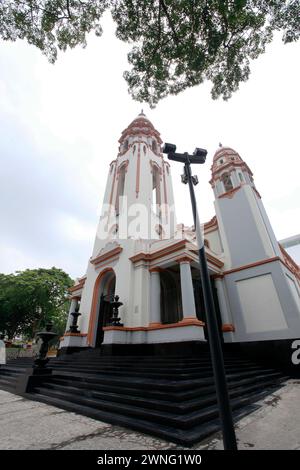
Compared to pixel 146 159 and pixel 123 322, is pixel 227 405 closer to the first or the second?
pixel 123 322

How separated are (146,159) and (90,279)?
1012cm

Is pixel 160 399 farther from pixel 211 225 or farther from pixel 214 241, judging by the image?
pixel 211 225

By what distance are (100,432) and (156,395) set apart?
1282mm

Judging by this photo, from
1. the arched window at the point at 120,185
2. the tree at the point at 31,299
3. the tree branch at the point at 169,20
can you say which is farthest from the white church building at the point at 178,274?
the tree at the point at 31,299

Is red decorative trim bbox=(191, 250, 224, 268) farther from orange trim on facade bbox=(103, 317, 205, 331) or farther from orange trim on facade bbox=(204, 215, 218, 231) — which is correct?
orange trim on facade bbox=(103, 317, 205, 331)

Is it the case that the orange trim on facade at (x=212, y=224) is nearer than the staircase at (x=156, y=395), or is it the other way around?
the staircase at (x=156, y=395)

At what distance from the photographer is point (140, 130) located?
19344 millimetres

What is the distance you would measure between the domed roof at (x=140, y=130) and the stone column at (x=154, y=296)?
Answer: 14083mm

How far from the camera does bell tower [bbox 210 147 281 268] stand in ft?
35.7

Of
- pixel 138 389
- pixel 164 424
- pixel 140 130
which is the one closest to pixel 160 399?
pixel 138 389

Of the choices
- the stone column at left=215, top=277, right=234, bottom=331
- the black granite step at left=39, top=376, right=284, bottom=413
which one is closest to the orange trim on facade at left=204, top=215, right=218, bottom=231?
the stone column at left=215, top=277, right=234, bottom=331

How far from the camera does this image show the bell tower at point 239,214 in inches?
428

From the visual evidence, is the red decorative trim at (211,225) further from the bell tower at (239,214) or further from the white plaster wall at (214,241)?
the bell tower at (239,214)
